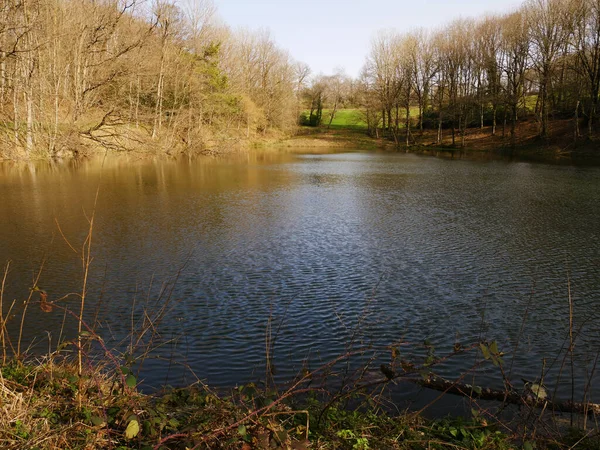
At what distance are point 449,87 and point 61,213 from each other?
54160mm

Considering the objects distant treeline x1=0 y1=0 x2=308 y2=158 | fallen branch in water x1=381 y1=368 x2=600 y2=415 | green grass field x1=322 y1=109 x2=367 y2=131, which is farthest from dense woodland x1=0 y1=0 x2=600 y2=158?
fallen branch in water x1=381 y1=368 x2=600 y2=415

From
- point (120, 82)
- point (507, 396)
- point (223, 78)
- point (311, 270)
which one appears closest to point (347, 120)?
point (223, 78)

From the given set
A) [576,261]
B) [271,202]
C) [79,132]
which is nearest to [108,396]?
[576,261]

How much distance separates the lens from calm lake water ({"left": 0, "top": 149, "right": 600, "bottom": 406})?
6.69m

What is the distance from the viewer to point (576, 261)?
1070cm

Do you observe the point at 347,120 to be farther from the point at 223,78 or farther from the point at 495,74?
the point at 223,78

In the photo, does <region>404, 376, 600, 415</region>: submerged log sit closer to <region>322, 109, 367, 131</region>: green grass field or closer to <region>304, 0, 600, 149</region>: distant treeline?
<region>304, 0, 600, 149</region>: distant treeline

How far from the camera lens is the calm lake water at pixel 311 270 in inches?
263

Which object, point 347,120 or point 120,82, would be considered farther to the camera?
point 347,120

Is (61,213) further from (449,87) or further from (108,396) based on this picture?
(449,87)

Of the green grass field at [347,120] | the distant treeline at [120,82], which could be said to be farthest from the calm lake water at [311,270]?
the green grass field at [347,120]

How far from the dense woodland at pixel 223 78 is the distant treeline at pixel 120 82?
0.14m

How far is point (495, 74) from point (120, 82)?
39325mm

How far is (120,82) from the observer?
37344mm
